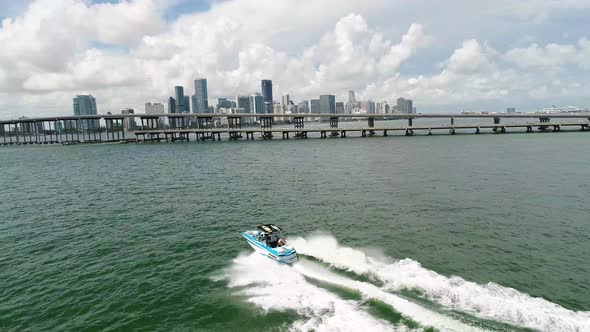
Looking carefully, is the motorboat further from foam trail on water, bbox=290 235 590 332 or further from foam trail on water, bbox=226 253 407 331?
foam trail on water, bbox=290 235 590 332

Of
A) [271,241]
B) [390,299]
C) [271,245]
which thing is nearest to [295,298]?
[390,299]

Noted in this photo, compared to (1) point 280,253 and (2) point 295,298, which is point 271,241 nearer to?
(1) point 280,253

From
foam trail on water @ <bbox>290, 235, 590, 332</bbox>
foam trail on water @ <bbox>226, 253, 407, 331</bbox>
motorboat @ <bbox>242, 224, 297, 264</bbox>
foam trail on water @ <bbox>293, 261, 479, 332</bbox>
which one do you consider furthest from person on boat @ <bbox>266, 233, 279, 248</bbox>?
foam trail on water @ <bbox>290, 235, 590, 332</bbox>

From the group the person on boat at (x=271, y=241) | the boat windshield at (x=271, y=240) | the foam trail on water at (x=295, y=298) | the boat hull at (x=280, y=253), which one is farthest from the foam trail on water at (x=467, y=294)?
the foam trail on water at (x=295, y=298)

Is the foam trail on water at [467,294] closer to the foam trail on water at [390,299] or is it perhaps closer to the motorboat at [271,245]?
the foam trail on water at [390,299]

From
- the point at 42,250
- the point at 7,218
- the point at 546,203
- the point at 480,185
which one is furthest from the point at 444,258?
the point at 7,218

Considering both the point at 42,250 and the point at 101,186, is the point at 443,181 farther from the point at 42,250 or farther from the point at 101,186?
the point at 101,186
